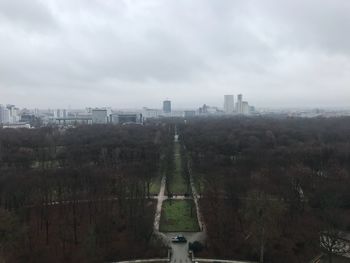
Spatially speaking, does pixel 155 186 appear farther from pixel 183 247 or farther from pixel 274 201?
pixel 183 247

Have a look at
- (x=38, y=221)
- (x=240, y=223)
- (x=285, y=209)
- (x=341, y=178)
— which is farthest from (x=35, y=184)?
(x=341, y=178)

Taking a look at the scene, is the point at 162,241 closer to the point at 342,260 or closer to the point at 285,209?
the point at 285,209

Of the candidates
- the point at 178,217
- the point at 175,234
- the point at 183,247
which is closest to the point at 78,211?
the point at 178,217

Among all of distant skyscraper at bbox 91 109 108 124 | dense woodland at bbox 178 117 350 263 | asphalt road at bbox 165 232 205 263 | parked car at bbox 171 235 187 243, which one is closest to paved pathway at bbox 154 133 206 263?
asphalt road at bbox 165 232 205 263

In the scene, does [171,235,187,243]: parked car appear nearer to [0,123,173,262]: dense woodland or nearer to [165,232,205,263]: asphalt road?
[165,232,205,263]: asphalt road

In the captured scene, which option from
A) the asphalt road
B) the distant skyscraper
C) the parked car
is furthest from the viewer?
the distant skyscraper
